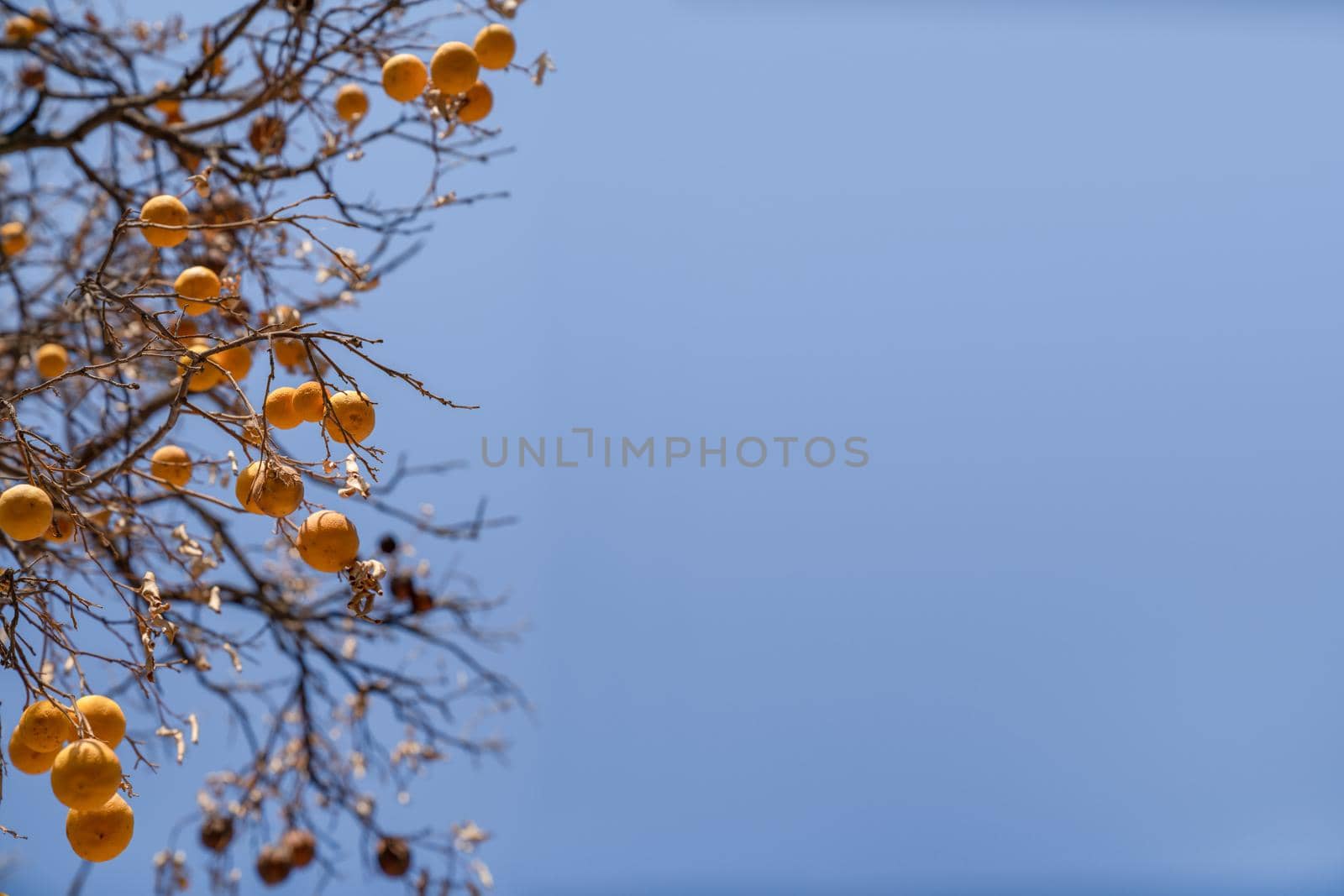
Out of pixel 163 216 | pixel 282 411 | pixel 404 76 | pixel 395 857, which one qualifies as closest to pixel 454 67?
pixel 404 76

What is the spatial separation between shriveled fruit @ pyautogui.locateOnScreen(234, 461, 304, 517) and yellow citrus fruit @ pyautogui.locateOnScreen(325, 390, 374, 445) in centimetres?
12

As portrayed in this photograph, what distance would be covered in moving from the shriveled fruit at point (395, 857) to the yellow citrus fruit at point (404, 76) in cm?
309

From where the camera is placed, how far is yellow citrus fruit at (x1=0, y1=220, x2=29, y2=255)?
4051mm

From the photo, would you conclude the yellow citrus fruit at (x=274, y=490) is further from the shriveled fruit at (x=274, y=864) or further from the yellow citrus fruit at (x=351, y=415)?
the shriveled fruit at (x=274, y=864)

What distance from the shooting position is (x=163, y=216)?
235 cm

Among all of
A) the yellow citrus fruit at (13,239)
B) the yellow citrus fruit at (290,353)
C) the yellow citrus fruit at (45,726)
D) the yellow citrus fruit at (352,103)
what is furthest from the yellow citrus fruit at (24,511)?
A: the yellow citrus fruit at (13,239)

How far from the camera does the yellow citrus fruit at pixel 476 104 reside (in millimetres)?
3074

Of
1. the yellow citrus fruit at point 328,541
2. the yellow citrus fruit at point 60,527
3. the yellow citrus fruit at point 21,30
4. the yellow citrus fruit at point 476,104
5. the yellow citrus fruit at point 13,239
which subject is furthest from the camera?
the yellow citrus fruit at point 13,239

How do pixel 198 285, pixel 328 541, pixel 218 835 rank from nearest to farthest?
pixel 328 541 → pixel 198 285 → pixel 218 835

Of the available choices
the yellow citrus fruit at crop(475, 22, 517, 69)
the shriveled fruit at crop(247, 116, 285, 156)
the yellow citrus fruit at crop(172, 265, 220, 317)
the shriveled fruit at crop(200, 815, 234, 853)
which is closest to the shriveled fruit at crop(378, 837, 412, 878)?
the shriveled fruit at crop(200, 815, 234, 853)

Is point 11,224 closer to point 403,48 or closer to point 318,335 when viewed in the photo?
point 403,48

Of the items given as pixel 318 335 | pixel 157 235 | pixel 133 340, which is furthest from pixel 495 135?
pixel 318 335

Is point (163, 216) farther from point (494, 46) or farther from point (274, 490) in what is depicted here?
point (494, 46)

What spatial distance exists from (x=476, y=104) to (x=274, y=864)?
338 cm
